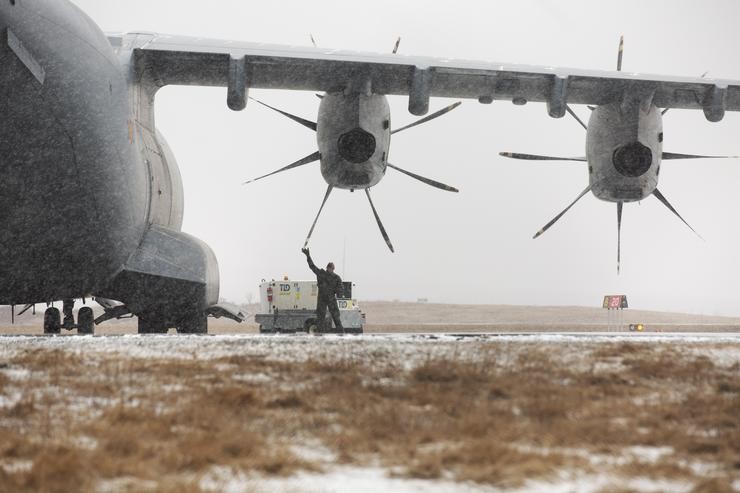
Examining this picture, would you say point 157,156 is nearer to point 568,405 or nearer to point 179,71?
point 179,71

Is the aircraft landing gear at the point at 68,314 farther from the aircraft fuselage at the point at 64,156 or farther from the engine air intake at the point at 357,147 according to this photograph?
the engine air intake at the point at 357,147

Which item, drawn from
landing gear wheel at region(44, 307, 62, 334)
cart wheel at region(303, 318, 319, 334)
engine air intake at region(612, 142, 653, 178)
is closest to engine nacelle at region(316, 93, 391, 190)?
engine air intake at region(612, 142, 653, 178)

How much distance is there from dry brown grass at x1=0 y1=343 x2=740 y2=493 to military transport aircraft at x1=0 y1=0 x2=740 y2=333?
4115 millimetres

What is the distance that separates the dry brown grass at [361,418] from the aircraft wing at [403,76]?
6535 millimetres

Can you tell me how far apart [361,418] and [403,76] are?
361 inches

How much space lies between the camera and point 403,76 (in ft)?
40.3

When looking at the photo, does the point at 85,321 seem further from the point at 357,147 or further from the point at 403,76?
the point at 403,76

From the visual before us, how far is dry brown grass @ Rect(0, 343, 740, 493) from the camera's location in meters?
2.96

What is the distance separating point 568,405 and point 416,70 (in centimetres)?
821

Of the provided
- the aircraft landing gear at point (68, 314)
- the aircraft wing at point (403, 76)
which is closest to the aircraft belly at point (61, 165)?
the aircraft wing at point (403, 76)

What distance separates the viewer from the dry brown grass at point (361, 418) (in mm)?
2957

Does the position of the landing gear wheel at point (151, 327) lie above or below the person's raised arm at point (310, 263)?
below

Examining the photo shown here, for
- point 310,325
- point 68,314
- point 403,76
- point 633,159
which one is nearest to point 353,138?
point 403,76

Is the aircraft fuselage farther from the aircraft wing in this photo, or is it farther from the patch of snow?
the patch of snow
